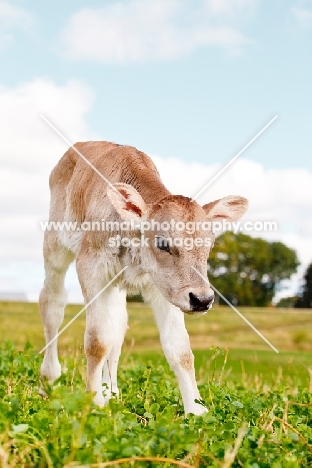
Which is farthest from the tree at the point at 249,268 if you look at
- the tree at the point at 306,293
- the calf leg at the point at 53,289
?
the calf leg at the point at 53,289

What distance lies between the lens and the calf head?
618 cm

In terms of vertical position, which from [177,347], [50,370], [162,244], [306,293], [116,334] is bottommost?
[50,370]

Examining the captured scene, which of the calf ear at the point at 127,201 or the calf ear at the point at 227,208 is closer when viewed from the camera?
the calf ear at the point at 127,201

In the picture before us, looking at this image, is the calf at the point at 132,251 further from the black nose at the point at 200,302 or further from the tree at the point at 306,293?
the tree at the point at 306,293

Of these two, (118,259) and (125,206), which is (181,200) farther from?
(118,259)

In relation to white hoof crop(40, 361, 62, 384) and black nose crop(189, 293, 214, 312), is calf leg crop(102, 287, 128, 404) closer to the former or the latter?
white hoof crop(40, 361, 62, 384)

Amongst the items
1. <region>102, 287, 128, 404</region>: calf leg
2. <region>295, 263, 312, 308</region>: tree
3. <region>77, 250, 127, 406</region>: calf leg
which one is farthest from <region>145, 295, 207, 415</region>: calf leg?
<region>295, 263, 312, 308</region>: tree

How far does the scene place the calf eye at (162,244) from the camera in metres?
6.45

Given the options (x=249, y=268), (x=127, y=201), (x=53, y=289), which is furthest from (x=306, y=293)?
(x=127, y=201)

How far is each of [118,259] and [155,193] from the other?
0.84 meters

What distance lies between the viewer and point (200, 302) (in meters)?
6.03

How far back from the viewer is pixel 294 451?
471cm

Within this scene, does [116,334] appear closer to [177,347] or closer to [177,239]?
[177,347]

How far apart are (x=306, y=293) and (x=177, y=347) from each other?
7597 cm
